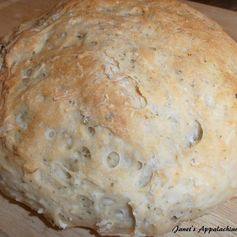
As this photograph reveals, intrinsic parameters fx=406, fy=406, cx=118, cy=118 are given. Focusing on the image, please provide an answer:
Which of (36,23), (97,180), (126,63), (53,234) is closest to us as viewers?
(97,180)

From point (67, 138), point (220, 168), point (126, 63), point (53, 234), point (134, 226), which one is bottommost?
point (53, 234)

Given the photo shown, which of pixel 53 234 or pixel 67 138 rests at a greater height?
pixel 67 138

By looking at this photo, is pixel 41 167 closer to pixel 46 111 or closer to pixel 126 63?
pixel 46 111

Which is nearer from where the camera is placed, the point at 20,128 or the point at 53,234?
the point at 20,128

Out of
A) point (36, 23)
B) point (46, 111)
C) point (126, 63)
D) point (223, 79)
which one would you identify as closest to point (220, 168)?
point (223, 79)

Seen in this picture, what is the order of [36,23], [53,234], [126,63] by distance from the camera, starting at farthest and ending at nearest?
1. [36,23]
2. [53,234]
3. [126,63]

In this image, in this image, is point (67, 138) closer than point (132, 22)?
Yes

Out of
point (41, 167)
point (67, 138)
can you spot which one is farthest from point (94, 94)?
point (41, 167)

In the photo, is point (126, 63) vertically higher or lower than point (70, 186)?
higher

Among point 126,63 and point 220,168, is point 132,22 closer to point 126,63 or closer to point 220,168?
point 126,63
